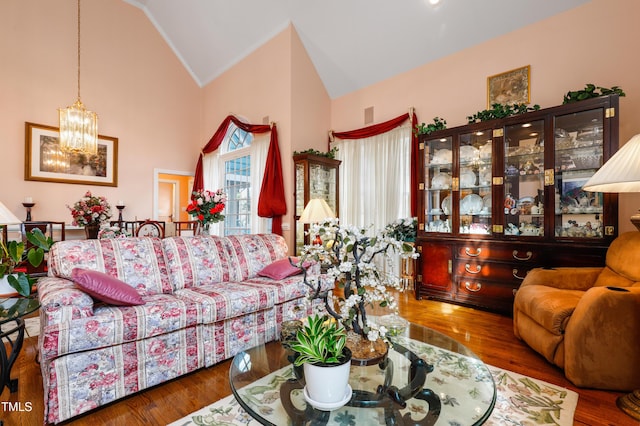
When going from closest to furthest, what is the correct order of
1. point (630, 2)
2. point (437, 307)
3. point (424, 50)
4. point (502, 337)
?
point (502, 337) < point (630, 2) < point (437, 307) < point (424, 50)

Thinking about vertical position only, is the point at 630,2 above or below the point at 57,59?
below

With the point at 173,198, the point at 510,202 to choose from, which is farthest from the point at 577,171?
the point at 173,198

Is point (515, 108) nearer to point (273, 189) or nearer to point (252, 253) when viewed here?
point (252, 253)

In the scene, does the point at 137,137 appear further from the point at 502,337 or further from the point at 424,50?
the point at 502,337

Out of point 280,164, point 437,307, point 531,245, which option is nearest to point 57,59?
point 280,164

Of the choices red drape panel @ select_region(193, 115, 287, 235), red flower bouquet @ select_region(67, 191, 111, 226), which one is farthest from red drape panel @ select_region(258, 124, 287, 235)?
red flower bouquet @ select_region(67, 191, 111, 226)

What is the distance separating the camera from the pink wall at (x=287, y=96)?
4762 millimetres

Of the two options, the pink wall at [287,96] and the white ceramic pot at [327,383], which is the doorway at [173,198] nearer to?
the pink wall at [287,96]

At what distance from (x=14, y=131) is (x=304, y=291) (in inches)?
215

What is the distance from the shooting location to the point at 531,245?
307cm

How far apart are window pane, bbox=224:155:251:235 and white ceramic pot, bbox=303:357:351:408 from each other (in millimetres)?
4684

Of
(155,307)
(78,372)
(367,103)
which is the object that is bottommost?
(78,372)

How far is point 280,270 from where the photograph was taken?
287 cm

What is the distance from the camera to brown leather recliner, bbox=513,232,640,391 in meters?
1.86
